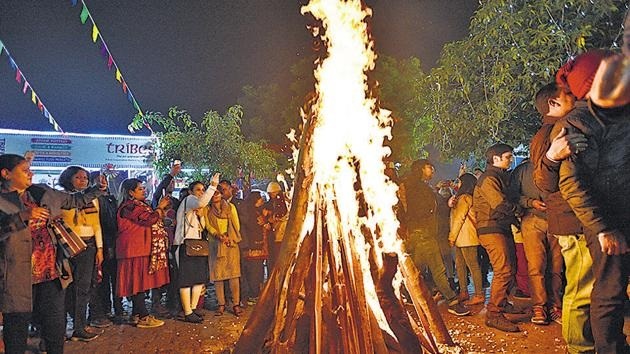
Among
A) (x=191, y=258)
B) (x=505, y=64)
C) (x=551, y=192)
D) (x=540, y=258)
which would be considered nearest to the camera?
(x=551, y=192)

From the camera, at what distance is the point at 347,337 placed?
14.9 feet

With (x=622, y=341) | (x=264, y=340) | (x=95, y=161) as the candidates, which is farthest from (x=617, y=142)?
(x=95, y=161)

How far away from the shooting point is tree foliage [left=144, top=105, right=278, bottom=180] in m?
21.8

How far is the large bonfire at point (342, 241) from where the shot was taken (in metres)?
4.68

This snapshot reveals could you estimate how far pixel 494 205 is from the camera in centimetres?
679

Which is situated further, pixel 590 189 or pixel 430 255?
pixel 430 255

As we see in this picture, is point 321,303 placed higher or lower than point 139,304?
lower

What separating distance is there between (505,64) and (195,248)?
619 cm

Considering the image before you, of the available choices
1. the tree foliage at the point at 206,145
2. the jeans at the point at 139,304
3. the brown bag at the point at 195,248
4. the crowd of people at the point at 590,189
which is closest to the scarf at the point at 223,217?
the brown bag at the point at 195,248

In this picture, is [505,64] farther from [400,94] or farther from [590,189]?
[400,94]

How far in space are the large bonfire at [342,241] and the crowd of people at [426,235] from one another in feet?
3.15

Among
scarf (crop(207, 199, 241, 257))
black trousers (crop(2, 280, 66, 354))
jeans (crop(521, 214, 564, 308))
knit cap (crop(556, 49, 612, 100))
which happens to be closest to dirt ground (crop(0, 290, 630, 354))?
jeans (crop(521, 214, 564, 308))

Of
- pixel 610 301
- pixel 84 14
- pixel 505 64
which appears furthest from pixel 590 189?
pixel 84 14

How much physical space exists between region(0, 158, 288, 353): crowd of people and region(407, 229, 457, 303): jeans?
2262mm
